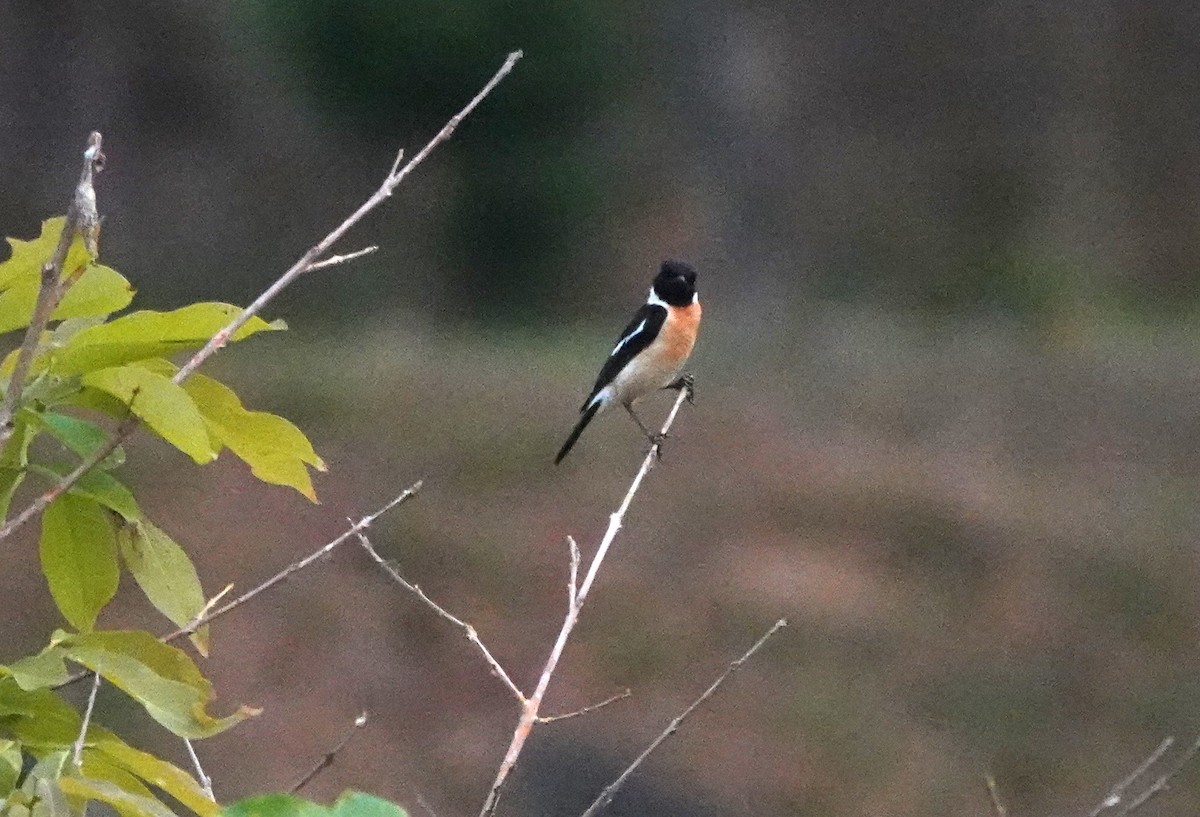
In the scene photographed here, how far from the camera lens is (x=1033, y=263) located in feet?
54.4

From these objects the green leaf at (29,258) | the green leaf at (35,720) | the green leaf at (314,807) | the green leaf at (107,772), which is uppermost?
the green leaf at (29,258)

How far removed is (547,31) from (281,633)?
7246mm

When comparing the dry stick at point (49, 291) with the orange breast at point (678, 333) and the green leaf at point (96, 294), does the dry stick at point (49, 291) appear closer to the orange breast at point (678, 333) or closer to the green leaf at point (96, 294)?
the green leaf at point (96, 294)

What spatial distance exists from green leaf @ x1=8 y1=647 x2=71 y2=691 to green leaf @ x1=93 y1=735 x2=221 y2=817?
58 mm

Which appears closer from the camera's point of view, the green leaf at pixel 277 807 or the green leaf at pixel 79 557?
Answer: the green leaf at pixel 277 807

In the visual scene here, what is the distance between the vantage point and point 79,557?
1.22 metres

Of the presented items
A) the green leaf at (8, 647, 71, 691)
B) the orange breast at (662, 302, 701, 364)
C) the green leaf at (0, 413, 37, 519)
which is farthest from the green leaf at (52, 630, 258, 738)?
the orange breast at (662, 302, 701, 364)

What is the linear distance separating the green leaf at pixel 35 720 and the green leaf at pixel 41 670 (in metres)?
0.02

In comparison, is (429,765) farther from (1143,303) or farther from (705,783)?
(1143,303)

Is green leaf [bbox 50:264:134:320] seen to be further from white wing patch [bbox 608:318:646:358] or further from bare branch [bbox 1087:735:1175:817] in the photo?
white wing patch [bbox 608:318:646:358]

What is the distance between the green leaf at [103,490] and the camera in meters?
1.15

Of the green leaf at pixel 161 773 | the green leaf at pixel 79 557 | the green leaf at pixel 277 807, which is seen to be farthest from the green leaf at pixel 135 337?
the green leaf at pixel 277 807

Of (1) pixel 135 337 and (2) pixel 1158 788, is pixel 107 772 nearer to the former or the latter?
(1) pixel 135 337

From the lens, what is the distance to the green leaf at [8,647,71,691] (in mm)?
1025
